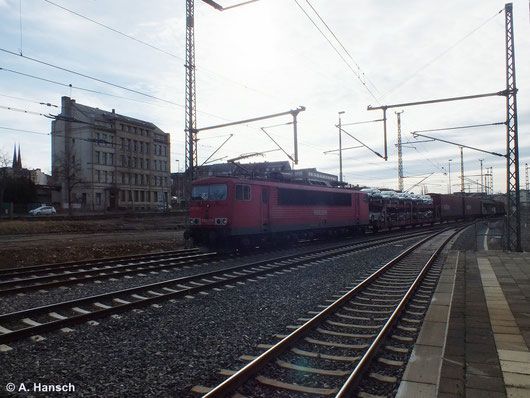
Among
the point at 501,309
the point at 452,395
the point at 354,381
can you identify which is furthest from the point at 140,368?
the point at 501,309

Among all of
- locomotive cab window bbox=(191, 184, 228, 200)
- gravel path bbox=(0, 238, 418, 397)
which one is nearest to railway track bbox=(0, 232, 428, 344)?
gravel path bbox=(0, 238, 418, 397)

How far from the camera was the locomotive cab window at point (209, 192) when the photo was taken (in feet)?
50.3

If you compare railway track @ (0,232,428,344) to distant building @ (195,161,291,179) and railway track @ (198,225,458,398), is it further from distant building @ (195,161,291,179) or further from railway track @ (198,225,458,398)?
distant building @ (195,161,291,179)

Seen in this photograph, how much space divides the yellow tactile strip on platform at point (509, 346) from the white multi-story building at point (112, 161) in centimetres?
4529

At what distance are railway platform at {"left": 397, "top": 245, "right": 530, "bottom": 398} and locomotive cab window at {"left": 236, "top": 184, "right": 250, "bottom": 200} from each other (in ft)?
27.0

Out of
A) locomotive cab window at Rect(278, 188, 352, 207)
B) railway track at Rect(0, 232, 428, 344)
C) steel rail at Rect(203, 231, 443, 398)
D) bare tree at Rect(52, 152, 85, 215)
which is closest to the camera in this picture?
steel rail at Rect(203, 231, 443, 398)

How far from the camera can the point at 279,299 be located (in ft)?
26.2

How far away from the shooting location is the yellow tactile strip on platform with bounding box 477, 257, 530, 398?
3850mm

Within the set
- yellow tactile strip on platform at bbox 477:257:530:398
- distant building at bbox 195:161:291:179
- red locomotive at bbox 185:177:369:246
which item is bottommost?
yellow tactile strip on platform at bbox 477:257:530:398

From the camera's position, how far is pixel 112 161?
52.8 metres

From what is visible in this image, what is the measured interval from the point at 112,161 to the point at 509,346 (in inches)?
2119

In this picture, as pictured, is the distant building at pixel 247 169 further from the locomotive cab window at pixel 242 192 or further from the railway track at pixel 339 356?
the railway track at pixel 339 356

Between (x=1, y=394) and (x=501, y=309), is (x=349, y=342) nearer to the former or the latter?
(x=501, y=309)

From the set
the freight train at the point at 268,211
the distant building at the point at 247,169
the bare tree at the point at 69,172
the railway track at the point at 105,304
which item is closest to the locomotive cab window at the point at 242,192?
the freight train at the point at 268,211
